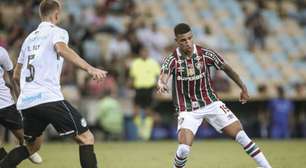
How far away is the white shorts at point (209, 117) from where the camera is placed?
925cm

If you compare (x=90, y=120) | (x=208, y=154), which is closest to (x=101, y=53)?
(x=90, y=120)

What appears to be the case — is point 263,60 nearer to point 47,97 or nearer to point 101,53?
point 101,53

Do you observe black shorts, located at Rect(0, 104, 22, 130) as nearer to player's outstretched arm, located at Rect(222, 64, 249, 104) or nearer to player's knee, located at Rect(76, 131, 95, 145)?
player's knee, located at Rect(76, 131, 95, 145)

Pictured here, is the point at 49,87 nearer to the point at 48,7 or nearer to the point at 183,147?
the point at 48,7

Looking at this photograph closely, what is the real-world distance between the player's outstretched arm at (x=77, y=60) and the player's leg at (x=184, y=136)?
2.07m

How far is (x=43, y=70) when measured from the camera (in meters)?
7.92

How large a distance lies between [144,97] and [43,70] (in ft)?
34.6

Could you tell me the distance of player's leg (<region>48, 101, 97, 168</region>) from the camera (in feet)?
25.7

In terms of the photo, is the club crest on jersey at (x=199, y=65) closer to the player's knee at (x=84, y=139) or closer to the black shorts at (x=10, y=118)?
the player's knee at (x=84, y=139)

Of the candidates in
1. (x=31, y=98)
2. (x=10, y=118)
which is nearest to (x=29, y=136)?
(x=31, y=98)

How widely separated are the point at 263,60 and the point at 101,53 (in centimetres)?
579

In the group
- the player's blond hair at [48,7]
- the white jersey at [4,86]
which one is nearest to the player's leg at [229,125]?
the player's blond hair at [48,7]

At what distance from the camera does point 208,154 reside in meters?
13.5

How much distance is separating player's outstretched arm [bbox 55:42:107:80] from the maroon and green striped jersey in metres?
1.98
